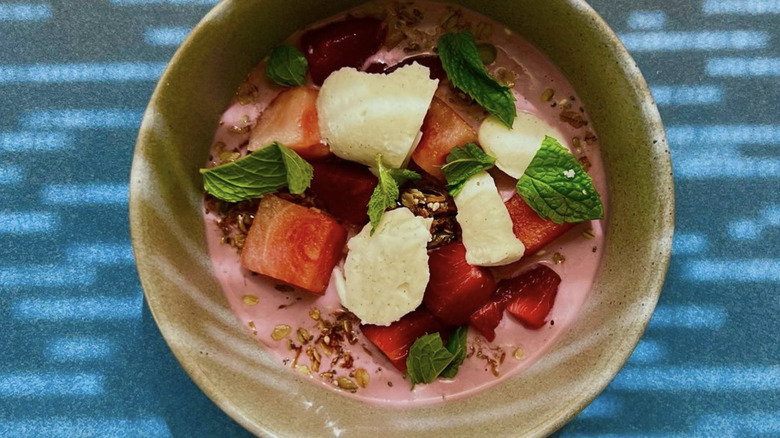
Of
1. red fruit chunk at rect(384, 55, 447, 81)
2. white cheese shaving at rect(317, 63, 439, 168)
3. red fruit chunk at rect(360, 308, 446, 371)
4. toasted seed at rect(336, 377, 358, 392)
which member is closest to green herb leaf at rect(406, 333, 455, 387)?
red fruit chunk at rect(360, 308, 446, 371)

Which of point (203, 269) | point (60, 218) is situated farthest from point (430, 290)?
point (60, 218)

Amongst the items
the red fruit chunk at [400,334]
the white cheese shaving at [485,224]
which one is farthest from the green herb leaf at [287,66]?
the red fruit chunk at [400,334]

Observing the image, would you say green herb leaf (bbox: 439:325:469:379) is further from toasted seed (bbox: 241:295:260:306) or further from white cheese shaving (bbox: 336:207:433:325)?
toasted seed (bbox: 241:295:260:306)

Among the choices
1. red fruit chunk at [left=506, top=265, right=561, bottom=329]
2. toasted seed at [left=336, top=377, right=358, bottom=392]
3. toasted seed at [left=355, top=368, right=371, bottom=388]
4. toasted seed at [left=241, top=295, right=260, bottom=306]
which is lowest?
toasted seed at [left=336, top=377, right=358, bottom=392]

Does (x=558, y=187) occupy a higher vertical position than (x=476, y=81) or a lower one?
lower

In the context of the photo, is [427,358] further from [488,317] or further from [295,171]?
[295,171]

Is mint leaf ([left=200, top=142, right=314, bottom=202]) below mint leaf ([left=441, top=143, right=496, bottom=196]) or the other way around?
below

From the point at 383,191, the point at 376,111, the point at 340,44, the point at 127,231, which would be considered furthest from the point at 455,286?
the point at 127,231

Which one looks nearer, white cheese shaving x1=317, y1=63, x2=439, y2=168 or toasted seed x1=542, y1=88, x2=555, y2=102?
white cheese shaving x1=317, y1=63, x2=439, y2=168
